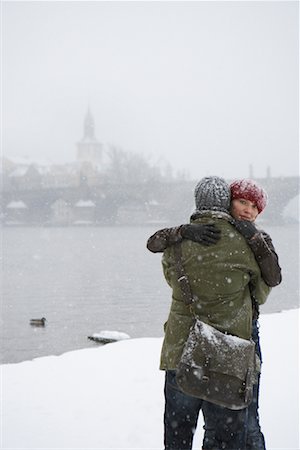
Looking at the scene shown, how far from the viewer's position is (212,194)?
2.05 metres

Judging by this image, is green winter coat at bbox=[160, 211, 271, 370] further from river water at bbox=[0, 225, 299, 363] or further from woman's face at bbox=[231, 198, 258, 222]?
river water at bbox=[0, 225, 299, 363]

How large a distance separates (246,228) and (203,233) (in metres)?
0.15

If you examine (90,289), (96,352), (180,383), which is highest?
(180,383)

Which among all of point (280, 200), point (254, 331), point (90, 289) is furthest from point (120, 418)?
point (280, 200)

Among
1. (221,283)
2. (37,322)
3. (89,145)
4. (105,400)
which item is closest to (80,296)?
(37,322)

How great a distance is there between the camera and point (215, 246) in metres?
1.96

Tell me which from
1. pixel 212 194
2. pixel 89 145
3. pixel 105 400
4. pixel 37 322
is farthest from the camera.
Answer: pixel 89 145

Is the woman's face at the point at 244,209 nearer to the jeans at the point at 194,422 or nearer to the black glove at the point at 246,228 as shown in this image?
the black glove at the point at 246,228

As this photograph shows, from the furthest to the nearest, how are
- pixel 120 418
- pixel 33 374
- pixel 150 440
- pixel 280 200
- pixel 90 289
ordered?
pixel 280 200
pixel 90 289
pixel 33 374
pixel 120 418
pixel 150 440

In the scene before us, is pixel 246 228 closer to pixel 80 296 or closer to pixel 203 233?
pixel 203 233

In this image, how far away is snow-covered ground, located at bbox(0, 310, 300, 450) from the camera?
10.2 feet

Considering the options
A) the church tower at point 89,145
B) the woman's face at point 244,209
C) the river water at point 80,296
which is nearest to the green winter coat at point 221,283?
the woman's face at point 244,209

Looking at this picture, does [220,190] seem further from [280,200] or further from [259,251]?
[280,200]

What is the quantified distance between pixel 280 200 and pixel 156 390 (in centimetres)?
5245
